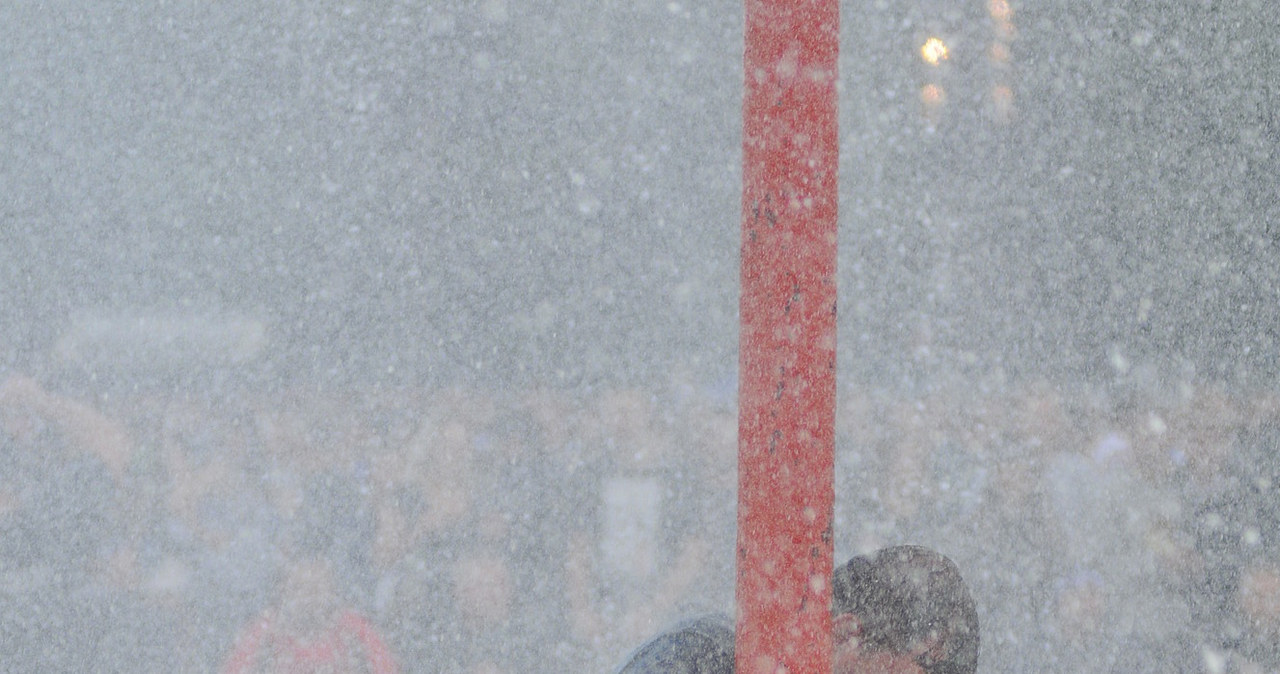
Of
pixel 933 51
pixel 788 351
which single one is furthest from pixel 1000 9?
pixel 788 351

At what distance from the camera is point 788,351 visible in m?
1.62

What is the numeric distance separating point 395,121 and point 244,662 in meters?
1.09

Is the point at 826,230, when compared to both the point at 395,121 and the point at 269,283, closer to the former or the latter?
the point at 395,121

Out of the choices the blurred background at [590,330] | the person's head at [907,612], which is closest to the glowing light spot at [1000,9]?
the blurred background at [590,330]

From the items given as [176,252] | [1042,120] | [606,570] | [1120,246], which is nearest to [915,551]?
[606,570]

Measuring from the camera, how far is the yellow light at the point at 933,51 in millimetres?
1796

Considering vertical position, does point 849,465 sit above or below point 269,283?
below

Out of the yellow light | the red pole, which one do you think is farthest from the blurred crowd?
the yellow light

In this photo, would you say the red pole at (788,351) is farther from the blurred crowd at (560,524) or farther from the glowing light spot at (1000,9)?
the glowing light spot at (1000,9)

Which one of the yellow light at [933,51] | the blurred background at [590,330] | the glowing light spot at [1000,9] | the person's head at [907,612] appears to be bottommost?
the person's head at [907,612]

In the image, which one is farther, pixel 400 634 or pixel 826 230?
pixel 400 634

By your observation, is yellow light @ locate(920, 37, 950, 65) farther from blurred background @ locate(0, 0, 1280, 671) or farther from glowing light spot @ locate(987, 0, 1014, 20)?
glowing light spot @ locate(987, 0, 1014, 20)

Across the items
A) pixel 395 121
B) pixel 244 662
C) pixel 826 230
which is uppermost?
pixel 395 121

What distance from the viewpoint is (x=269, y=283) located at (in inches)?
70.3
